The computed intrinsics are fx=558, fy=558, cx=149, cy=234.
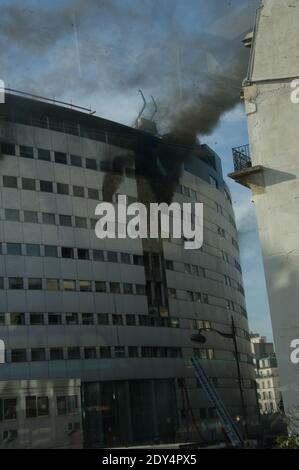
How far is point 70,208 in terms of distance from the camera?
28.2m

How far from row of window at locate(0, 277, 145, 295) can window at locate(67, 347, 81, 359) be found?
118 inches

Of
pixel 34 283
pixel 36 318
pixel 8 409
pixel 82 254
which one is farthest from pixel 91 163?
pixel 8 409

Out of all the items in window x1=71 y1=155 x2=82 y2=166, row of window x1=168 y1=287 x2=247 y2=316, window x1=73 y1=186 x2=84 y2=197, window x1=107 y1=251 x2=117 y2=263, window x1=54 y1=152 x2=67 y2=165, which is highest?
window x1=54 y1=152 x2=67 y2=165

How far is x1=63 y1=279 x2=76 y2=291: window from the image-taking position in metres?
28.3

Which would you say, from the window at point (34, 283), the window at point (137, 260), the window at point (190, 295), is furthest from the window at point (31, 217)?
the window at point (190, 295)

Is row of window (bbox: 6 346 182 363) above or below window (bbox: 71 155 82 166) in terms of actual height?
below

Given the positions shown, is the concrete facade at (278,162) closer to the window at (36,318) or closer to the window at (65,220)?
the window at (65,220)

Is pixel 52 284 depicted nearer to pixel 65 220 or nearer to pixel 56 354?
pixel 65 220

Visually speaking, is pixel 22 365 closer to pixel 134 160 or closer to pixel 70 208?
pixel 70 208

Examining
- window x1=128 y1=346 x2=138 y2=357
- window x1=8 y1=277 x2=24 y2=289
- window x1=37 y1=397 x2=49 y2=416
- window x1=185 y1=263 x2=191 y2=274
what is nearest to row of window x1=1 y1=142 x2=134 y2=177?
window x1=8 y1=277 x2=24 y2=289

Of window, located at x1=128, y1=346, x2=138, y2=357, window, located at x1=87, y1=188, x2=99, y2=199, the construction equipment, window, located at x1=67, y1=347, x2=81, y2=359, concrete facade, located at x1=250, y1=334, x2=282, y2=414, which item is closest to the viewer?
concrete facade, located at x1=250, y1=334, x2=282, y2=414

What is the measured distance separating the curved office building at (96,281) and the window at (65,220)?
5cm

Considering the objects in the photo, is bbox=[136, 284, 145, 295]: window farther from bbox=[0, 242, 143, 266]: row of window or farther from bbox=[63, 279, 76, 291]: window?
bbox=[63, 279, 76, 291]: window
